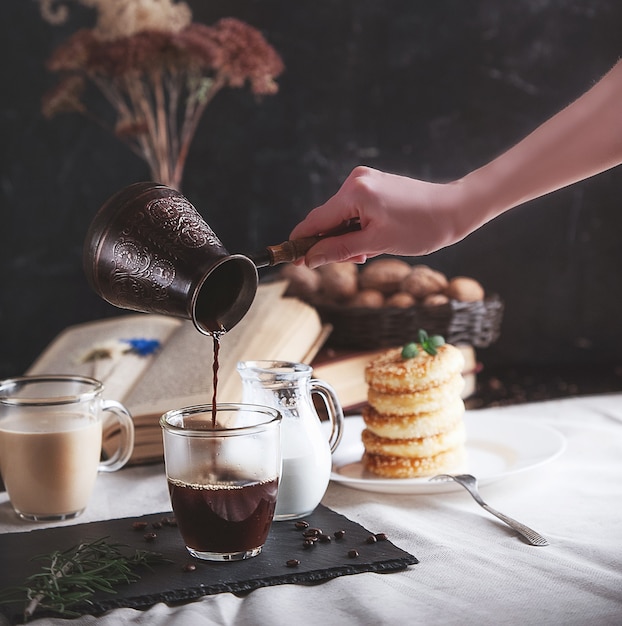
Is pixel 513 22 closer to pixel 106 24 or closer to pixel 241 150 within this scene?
pixel 241 150

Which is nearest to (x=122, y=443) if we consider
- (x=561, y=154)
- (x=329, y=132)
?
(x=561, y=154)

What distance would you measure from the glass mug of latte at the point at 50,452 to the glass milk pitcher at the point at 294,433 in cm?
29

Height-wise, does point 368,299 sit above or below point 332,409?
above

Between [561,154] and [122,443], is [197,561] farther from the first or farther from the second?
[561,154]

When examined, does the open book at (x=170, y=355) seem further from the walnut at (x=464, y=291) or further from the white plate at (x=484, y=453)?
the walnut at (x=464, y=291)

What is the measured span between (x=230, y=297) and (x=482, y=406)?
1.22m

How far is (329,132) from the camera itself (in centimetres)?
331

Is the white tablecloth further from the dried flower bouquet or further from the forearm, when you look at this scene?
the dried flower bouquet

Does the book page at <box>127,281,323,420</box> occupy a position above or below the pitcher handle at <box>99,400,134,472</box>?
above

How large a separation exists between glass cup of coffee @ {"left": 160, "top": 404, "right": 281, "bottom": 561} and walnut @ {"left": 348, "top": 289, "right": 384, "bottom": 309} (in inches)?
47.8

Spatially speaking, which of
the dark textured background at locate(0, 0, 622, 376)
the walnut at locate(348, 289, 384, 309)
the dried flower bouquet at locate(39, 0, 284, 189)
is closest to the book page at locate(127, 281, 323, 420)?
the walnut at locate(348, 289, 384, 309)

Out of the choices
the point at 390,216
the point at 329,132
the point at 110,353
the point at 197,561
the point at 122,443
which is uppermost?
the point at 329,132

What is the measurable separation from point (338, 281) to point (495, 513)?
127cm

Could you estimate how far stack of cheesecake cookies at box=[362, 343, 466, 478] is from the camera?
177 cm
